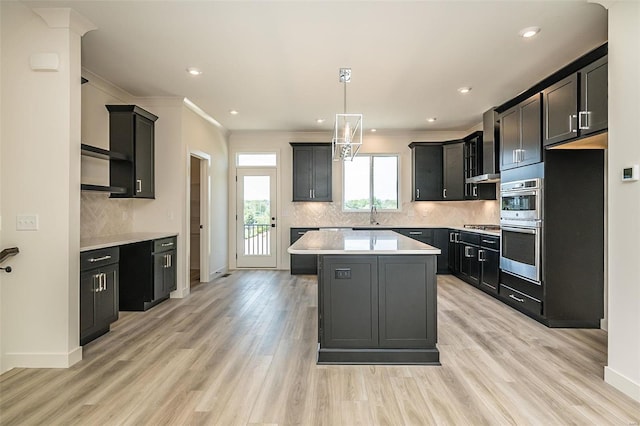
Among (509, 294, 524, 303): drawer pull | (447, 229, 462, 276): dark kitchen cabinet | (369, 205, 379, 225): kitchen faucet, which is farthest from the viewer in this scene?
(369, 205, 379, 225): kitchen faucet

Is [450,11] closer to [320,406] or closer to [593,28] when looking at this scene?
[593,28]

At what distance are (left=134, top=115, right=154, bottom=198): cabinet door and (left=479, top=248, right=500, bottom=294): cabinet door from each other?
4659 millimetres

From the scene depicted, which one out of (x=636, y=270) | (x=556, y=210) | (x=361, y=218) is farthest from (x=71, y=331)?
(x=361, y=218)

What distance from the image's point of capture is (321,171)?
23.0 feet

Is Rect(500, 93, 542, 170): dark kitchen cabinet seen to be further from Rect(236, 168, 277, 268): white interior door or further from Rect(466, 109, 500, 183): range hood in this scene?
Rect(236, 168, 277, 268): white interior door

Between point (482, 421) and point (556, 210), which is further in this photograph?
point (556, 210)

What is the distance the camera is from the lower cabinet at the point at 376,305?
2.93 m

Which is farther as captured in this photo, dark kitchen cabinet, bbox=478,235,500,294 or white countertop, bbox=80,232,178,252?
dark kitchen cabinet, bbox=478,235,500,294

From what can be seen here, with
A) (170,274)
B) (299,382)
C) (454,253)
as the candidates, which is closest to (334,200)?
(454,253)

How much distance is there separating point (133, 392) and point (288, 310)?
2156 millimetres

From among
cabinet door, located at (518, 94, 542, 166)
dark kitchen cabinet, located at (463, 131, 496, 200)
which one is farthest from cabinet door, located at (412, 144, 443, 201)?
cabinet door, located at (518, 94, 542, 166)

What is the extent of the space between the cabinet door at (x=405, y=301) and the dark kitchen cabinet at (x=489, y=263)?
2316mm

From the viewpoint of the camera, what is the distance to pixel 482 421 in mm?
2078

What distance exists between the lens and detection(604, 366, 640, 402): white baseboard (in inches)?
92.1
